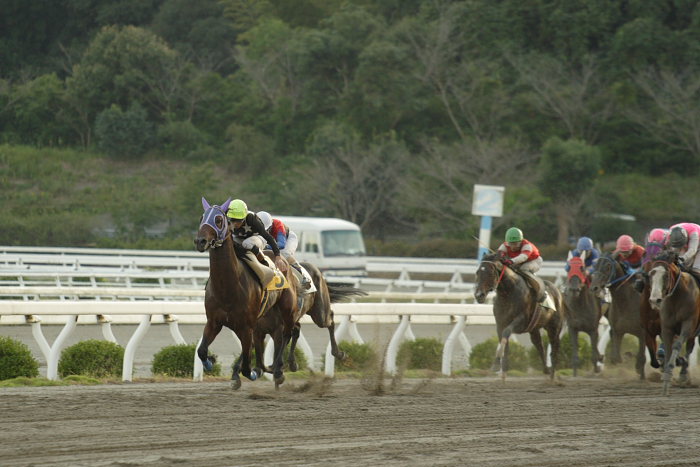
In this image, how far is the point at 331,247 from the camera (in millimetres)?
25875

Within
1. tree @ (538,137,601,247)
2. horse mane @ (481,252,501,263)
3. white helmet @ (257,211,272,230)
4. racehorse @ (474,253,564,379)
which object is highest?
tree @ (538,137,601,247)

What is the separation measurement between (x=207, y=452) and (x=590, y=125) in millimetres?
36696

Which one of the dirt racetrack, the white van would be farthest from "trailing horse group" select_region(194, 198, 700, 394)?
the white van

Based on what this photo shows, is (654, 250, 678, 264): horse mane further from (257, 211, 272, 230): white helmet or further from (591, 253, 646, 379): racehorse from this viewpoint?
(257, 211, 272, 230): white helmet

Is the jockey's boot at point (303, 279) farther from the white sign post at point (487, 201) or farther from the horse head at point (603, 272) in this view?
the white sign post at point (487, 201)

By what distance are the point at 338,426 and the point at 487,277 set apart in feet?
14.7

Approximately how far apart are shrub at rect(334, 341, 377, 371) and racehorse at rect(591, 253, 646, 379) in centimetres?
270

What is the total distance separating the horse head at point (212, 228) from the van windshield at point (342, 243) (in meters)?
17.5

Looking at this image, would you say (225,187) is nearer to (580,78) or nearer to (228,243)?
(580,78)

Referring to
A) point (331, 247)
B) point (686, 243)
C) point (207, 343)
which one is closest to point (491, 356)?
point (686, 243)

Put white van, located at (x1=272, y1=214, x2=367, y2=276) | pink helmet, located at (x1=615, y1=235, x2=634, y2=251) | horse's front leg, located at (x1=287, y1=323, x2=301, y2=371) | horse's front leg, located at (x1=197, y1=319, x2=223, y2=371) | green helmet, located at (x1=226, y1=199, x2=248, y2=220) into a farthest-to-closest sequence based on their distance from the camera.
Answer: white van, located at (x1=272, y1=214, x2=367, y2=276), pink helmet, located at (x1=615, y1=235, x2=634, y2=251), horse's front leg, located at (x1=287, y1=323, x2=301, y2=371), green helmet, located at (x1=226, y1=199, x2=248, y2=220), horse's front leg, located at (x1=197, y1=319, x2=223, y2=371)

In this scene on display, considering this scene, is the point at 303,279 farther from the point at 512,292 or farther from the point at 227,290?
the point at 512,292

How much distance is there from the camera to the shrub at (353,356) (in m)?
11.6

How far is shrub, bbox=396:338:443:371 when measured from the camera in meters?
12.5
